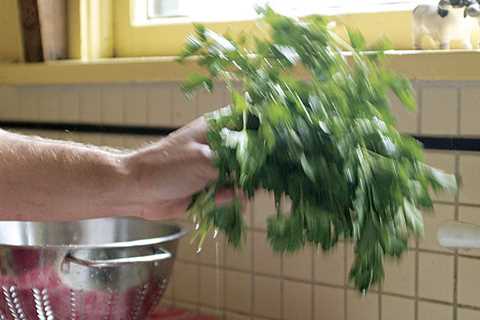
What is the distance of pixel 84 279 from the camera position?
45.1 inches

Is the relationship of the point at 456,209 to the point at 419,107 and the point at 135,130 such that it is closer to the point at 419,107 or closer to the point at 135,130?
the point at 419,107

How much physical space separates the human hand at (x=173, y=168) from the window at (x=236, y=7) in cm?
43

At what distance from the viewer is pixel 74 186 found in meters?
0.91

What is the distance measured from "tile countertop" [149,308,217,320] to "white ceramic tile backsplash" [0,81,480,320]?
0.7 inches

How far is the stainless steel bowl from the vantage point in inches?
44.8

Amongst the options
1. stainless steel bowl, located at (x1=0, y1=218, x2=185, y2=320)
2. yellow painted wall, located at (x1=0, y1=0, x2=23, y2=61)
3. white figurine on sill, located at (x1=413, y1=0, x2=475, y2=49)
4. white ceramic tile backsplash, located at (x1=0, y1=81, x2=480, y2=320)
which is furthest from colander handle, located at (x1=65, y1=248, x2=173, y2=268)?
yellow painted wall, located at (x1=0, y1=0, x2=23, y2=61)

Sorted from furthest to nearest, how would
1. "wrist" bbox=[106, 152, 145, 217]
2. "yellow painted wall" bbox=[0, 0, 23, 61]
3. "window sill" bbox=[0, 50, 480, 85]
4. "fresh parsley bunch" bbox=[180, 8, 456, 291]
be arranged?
"yellow painted wall" bbox=[0, 0, 23, 61], "window sill" bbox=[0, 50, 480, 85], "wrist" bbox=[106, 152, 145, 217], "fresh parsley bunch" bbox=[180, 8, 456, 291]

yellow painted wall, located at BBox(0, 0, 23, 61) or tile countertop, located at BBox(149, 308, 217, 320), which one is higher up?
yellow painted wall, located at BBox(0, 0, 23, 61)

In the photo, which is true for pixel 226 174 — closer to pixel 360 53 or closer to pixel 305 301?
pixel 360 53

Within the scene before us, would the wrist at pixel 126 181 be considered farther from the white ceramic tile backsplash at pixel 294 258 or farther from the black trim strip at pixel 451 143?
the black trim strip at pixel 451 143

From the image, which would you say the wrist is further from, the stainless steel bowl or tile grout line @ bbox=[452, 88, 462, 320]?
tile grout line @ bbox=[452, 88, 462, 320]

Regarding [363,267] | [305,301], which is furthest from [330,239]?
[305,301]

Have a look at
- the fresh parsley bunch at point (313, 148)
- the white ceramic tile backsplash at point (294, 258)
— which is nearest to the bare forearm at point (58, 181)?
the fresh parsley bunch at point (313, 148)

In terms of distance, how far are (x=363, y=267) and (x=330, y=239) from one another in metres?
0.04
